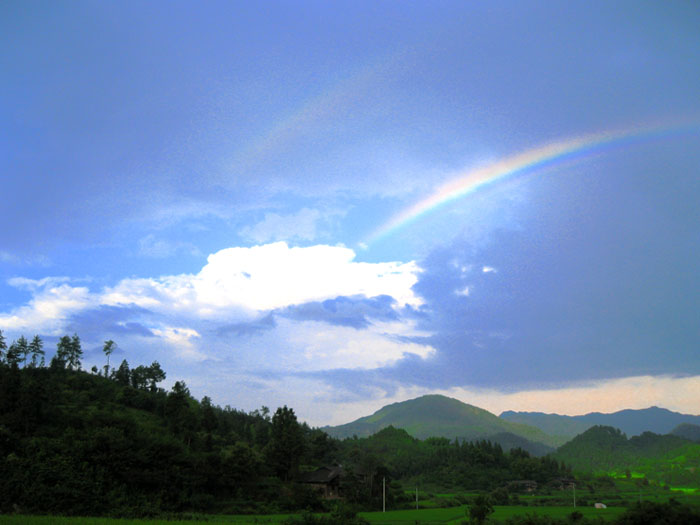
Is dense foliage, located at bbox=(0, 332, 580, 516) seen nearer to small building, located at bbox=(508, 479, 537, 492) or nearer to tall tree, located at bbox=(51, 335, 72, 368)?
tall tree, located at bbox=(51, 335, 72, 368)

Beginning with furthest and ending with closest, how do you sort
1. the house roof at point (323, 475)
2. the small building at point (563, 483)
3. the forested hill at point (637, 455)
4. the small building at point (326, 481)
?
1. the forested hill at point (637, 455)
2. the small building at point (563, 483)
3. the house roof at point (323, 475)
4. the small building at point (326, 481)

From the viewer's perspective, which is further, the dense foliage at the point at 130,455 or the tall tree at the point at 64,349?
the tall tree at the point at 64,349

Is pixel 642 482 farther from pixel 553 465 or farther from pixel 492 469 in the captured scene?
pixel 492 469

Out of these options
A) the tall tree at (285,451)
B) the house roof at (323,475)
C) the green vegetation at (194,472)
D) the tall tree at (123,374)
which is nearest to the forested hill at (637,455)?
the green vegetation at (194,472)

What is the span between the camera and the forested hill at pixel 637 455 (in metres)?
96.8

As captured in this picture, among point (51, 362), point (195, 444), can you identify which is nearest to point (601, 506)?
point (195, 444)

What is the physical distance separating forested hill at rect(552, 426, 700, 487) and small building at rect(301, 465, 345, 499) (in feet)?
227

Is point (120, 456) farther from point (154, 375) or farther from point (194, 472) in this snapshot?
point (154, 375)

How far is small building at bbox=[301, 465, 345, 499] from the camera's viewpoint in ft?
196

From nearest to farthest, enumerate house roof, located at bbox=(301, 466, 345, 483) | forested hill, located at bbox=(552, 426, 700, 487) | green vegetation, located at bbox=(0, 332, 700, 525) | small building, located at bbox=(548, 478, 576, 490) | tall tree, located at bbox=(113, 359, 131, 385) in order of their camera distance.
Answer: green vegetation, located at bbox=(0, 332, 700, 525), house roof, located at bbox=(301, 466, 345, 483), tall tree, located at bbox=(113, 359, 131, 385), small building, located at bbox=(548, 478, 576, 490), forested hill, located at bbox=(552, 426, 700, 487)

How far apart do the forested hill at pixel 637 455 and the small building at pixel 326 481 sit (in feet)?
227

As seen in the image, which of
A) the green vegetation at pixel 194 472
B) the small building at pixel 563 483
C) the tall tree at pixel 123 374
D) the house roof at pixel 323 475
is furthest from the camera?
the small building at pixel 563 483

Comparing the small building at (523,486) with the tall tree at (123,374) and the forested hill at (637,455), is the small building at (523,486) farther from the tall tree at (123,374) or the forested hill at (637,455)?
the tall tree at (123,374)

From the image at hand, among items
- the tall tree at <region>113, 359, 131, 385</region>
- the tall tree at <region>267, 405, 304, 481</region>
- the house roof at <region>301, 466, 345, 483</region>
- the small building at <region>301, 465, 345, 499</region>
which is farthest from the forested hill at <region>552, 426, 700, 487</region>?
the tall tree at <region>113, 359, 131, 385</region>
